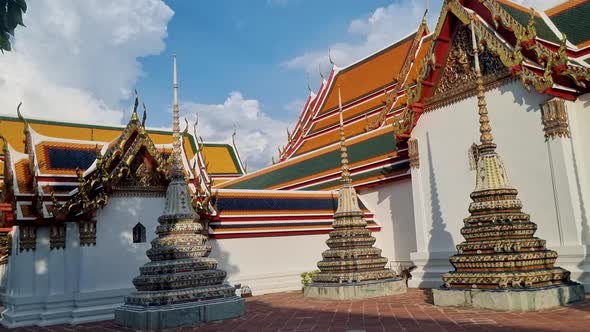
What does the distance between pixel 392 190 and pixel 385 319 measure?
734cm

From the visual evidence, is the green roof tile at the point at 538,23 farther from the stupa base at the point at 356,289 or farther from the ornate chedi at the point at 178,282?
the ornate chedi at the point at 178,282

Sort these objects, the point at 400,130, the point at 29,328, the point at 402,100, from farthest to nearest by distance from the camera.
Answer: the point at 402,100 < the point at 400,130 < the point at 29,328

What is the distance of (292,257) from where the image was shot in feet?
42.6

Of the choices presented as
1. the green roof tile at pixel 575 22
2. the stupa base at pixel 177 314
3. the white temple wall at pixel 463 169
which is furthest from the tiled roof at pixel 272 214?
the green roof tile at pixel 575 22

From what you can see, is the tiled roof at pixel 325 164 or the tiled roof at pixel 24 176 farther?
the tiled roof at pixel 325 164

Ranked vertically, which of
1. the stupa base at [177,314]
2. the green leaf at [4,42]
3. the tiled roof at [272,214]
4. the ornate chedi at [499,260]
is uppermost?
the green leaf at [4,42]

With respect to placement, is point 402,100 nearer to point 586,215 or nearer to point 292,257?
point 292,257

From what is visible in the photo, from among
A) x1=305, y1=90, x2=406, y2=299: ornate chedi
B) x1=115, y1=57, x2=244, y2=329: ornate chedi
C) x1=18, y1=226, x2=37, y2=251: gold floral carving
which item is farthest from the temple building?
x1=115, y1=57, x2=244, y2=329: ornate chedi

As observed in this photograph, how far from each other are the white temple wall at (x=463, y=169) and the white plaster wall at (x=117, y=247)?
19.0 feet

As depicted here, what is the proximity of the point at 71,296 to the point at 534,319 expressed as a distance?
7.34 metres

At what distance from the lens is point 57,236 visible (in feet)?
30.6

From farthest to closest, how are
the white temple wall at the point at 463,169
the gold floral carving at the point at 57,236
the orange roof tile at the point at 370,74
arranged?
the orange roof tile at the point at 370,74 < the white temple wall at the point at 463,169 < the gold floral carving at the point at 57,236

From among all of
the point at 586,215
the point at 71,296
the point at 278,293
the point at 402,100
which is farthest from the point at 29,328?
the point at 402,100

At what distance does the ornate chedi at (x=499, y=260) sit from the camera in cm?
707
